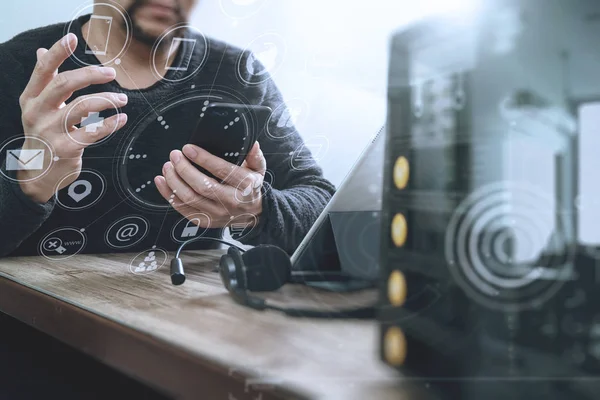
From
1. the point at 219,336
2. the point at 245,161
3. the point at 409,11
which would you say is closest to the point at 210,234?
the point at 245,161

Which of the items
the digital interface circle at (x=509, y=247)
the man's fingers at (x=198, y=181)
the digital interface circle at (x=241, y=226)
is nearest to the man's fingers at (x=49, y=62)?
the man's fingers at (x=198, y=181)

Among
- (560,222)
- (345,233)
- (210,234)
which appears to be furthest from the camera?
(210,234)

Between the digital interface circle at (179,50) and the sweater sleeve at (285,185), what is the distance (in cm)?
7

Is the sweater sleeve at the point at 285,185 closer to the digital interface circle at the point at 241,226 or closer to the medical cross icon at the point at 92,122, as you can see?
the digital interface circle at the point at 241,226

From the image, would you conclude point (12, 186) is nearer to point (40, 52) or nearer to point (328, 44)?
point (40, 52)

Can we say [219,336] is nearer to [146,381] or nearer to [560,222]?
[146,381]

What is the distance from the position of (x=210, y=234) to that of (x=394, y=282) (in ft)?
0.96

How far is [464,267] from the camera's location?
303 mm

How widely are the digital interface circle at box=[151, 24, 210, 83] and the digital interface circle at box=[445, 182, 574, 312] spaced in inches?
11.3

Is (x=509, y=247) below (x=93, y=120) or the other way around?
below

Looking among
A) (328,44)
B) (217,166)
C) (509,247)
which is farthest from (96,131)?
(509,247)

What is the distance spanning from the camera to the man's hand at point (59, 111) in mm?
432

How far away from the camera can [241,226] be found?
56cm

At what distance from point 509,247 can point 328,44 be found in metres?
0.27
